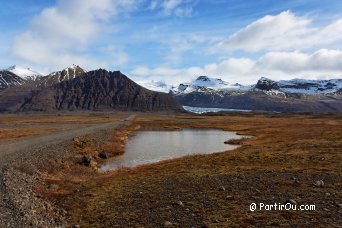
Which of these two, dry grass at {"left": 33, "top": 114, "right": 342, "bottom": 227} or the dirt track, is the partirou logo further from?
the dirt track

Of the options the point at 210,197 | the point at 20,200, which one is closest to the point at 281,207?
the point at 210,197

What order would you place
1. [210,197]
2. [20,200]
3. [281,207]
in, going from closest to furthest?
[281,207], [20,200], [210,197]

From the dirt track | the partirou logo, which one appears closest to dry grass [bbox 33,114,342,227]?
the partirou logo

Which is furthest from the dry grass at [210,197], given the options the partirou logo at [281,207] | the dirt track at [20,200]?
the dirt track at [20,200]

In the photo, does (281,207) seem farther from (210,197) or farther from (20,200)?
(20,200)

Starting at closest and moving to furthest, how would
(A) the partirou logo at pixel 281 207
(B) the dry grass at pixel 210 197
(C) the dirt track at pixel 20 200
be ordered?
1. (B) the dry grass at pixel 210 197
2. (C) the dirt track at pixel 20 200
3. (A) the partirou logo at pixel 281 207

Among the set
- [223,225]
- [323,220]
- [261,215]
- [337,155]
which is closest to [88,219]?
[223,225]

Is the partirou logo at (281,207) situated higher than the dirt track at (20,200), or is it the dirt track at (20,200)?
the partirou logo at (281,207)

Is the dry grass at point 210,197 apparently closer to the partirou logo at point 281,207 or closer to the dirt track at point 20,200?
the partirou logo at point 281,207

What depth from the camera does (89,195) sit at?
93.8 ft

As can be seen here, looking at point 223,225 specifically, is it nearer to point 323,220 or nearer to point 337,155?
point 323,220

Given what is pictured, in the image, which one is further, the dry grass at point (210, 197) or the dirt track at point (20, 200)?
the dirt track at point (20, 200)

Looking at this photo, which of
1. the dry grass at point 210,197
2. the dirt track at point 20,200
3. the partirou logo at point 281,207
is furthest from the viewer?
the partirou logo at point 281,207

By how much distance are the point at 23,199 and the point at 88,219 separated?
605cm
